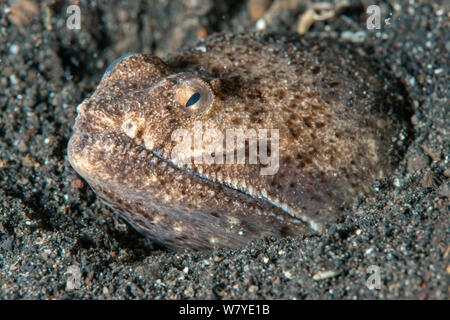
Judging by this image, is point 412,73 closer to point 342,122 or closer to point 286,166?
point 342,122

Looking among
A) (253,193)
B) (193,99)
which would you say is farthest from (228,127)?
(253,193)

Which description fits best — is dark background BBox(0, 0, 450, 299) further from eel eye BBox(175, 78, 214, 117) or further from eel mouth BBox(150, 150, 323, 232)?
eel eye BBox(175, 78, 214, 117)

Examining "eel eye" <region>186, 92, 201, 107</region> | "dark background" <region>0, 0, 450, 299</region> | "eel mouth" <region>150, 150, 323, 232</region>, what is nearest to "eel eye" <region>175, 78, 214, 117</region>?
"eel eye" <region>186, 92, 201, 107</region>

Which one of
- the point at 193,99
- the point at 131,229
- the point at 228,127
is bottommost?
the point at 131,229

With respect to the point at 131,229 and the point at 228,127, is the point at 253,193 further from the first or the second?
the point at 131,229

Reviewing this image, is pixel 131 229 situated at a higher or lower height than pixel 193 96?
lower

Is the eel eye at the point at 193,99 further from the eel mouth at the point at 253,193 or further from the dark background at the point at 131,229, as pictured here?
the dark background at the point at 131,229

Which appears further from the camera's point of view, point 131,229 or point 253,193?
point 131,229
